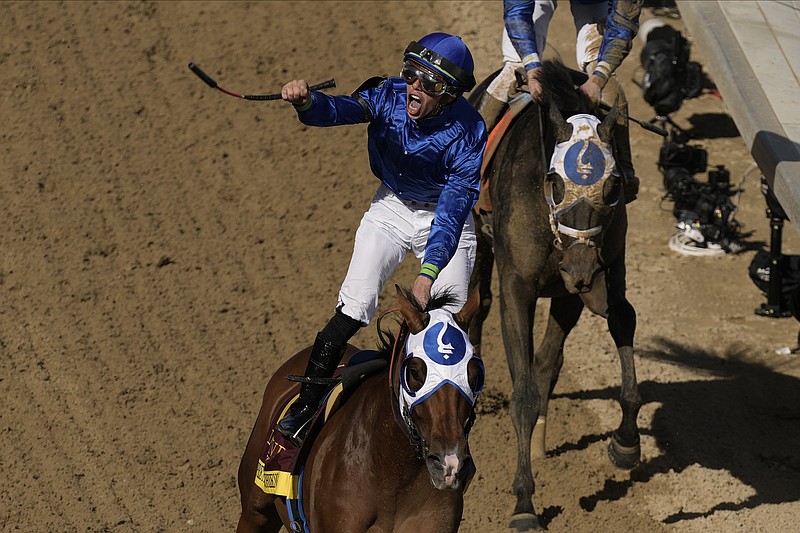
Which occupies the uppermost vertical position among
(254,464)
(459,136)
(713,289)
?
(459,136)

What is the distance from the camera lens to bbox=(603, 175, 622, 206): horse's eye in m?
7.62

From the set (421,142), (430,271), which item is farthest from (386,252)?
(430,271)

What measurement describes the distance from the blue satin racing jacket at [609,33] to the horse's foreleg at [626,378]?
179cm

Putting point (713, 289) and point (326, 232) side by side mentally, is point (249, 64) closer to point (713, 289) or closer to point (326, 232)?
point (326, 232)

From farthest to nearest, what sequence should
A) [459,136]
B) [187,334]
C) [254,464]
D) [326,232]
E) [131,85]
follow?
[131,85] < [326,232] < [187,334] < [254,464] < [459,136]

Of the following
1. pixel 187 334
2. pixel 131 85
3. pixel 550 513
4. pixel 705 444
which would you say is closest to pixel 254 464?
pixel 550 513

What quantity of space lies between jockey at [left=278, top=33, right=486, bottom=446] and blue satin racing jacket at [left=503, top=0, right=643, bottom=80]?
255cm

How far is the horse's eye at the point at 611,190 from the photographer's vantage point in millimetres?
7617

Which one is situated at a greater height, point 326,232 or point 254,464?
point 254,464

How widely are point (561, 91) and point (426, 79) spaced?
265 cm

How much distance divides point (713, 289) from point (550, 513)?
4.32 m

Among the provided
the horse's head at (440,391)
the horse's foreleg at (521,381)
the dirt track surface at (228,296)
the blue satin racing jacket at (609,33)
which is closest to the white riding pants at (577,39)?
the blue satin racing jacket at (609,33)

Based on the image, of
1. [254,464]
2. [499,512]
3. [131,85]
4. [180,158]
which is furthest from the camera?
[131,85]

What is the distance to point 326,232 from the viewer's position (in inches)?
473
